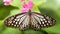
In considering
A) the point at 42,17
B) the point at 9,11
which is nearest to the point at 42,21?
the point at 42,17

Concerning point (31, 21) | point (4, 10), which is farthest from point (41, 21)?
point (4, 10)

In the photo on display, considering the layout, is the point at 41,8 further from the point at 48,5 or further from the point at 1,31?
the point at 1,31

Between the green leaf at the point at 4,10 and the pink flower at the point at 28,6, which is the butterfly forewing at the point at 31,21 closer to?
the pink flower at the point at 28,6

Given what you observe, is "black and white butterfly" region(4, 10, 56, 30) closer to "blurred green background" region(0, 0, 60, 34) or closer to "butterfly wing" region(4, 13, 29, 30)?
"butterfly wing" region(4, 13, 29, 30)

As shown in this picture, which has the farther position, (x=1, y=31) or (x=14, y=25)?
(x=1, y=31)

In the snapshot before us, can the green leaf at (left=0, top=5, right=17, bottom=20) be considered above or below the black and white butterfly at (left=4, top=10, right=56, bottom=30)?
above

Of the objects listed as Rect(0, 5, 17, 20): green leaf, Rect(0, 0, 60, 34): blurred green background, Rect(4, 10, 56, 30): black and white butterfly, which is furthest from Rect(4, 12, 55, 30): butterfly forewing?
Rect(0, 5, 17, 20): green leaf

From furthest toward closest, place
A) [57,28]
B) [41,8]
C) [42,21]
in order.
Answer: [41,8]
[57,28]
[42,21]

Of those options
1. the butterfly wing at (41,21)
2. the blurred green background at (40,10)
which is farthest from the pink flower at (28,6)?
the butterfly wing at (41,21)
